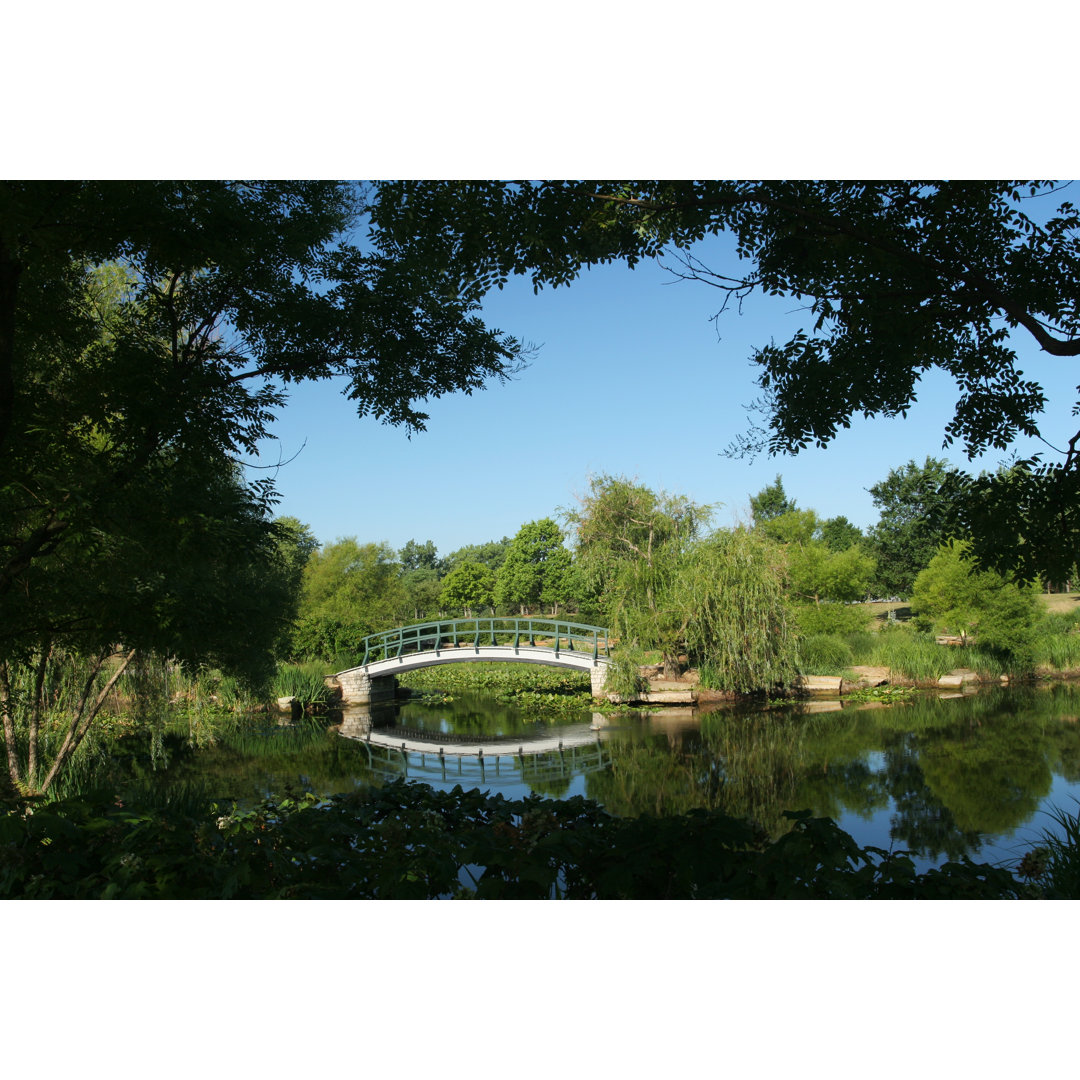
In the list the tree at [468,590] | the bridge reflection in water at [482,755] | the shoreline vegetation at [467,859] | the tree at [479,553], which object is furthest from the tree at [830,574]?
the tree at [479,553]

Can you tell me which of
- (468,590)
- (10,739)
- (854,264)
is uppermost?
(468,590)

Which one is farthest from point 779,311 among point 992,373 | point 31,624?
point 31,624

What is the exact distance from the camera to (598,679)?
966cm

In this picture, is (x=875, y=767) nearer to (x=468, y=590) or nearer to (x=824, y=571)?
(x=824, y=571)

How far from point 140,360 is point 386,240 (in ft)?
3.42

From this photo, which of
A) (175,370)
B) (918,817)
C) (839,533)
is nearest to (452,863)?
(175,370)

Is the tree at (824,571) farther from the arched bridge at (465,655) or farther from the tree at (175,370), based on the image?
the tree at (175,370)

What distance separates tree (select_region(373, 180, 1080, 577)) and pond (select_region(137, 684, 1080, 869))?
6.61ft

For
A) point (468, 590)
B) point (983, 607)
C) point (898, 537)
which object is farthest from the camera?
point (468, 590)

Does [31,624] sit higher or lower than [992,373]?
lower

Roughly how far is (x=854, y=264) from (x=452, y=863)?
2.46m

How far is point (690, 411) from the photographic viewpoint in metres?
5.11
